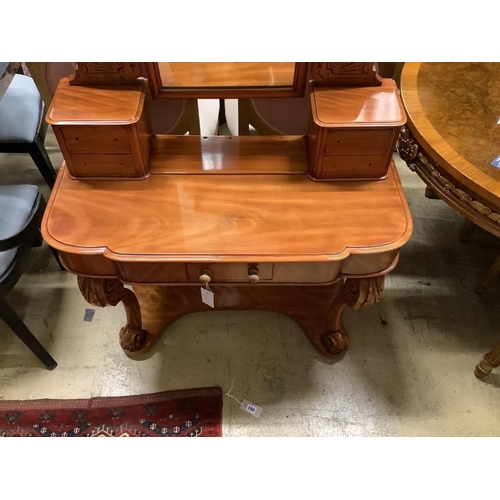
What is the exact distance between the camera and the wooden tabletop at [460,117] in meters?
1.13

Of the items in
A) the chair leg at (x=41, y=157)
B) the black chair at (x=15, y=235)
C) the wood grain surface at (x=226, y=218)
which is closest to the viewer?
the wood grain surface at (x=226, y=218)

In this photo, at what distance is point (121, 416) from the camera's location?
4.82 ft

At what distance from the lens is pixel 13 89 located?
1.73 metres

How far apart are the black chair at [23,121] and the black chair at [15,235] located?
0.31 m

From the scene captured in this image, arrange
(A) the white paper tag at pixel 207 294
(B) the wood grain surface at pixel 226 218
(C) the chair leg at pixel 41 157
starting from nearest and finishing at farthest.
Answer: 1. (B) the wood grain surface at pixel 226 218
2. (A) the white paper tag at pixel 207 294
3. (C) the chair leg at pixel 41 157

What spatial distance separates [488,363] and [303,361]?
2.15 ft

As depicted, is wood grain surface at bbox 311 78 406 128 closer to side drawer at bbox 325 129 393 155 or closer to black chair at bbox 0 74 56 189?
side drawer at bbox 325 129 393 155

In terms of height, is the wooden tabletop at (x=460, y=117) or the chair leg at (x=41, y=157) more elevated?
the wooden tabletop at (x=460, y=117)

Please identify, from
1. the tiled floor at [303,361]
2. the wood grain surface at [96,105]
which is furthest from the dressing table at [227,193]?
the tiled floor at [303,361]

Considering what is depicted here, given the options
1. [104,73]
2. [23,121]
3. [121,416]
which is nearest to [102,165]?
[104,73]

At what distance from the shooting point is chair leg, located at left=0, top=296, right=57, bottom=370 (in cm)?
135

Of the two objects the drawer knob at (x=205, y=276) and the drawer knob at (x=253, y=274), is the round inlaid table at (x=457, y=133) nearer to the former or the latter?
the drawer knob at (x=253, y=274)

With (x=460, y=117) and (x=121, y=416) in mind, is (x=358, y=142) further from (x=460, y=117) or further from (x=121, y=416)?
(x=121, y=416)

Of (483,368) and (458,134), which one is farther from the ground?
(458,134)
